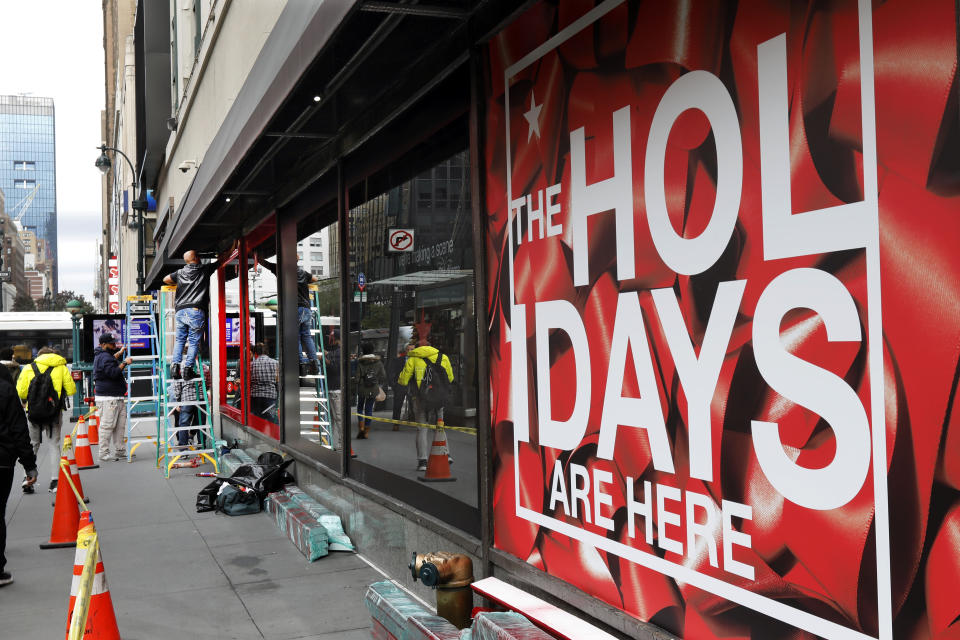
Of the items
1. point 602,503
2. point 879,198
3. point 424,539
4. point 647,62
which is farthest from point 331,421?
point 879,198

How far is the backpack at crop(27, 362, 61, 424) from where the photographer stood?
10.7 meters

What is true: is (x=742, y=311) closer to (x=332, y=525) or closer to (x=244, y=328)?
(x=332, y=525)

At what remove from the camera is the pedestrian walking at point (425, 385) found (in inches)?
224

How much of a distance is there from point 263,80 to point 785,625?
540 cm

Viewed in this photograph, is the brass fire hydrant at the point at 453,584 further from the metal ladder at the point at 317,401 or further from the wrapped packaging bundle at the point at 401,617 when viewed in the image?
the metal ladder at the point at 317,401

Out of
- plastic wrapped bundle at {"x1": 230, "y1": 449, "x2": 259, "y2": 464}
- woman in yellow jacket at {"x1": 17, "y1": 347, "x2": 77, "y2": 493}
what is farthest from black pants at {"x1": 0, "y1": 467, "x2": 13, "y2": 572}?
plastic wrapped bundle at {"x1": 230, "y1": 449, "x2": 259, "y2": 464}

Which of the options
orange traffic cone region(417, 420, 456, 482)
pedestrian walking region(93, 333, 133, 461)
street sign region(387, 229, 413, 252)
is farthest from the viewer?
pedestrian walking region(93, 333, 133, 461)

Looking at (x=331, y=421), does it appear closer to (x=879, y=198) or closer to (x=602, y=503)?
(x=602, y=503)

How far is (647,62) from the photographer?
336cm

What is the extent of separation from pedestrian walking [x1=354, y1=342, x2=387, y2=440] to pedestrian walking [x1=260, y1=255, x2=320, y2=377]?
2056mm

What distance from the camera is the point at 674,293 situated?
323cm

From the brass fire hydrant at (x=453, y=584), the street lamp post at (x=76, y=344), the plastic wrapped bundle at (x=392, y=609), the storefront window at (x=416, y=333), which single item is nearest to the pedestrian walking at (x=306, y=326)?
the storefront window at (x=416, y=333)

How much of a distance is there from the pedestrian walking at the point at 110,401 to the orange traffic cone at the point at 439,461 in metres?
9.93

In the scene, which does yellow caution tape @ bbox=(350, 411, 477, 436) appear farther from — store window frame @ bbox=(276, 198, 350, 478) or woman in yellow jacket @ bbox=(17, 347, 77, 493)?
woman in yellow jacket @ bbox=(17, 347, 77, 493)
